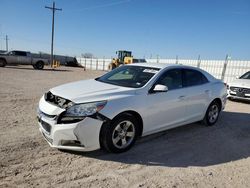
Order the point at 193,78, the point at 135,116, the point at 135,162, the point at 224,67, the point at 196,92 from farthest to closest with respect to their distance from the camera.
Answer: the point at 224,67, the point at 193,78, the point at 196,92, the point at 135,116, the point at 135,162

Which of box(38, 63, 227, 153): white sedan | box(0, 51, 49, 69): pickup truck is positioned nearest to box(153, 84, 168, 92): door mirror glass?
box(38, 63, 227, 153): white sedan

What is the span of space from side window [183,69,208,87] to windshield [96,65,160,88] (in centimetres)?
87

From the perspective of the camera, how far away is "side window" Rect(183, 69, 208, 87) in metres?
5.49

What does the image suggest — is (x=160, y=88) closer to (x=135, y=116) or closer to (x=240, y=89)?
(x=135, y=116)

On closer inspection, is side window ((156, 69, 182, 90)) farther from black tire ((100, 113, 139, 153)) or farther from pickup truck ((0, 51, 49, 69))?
pickup truck ((0, 51, 49, 69))

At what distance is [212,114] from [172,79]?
6.35ft

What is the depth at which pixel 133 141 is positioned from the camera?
4.38 metres

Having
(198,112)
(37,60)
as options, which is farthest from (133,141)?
(37,60)

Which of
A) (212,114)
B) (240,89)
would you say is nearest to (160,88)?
(212,114)

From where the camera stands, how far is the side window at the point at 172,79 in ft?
16.2

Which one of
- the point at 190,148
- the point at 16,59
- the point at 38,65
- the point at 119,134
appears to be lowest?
the point at 38,65

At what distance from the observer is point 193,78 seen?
18.8 ft

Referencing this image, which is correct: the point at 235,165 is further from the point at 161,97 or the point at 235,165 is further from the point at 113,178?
the point at 113,178

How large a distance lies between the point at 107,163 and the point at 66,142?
0.73 meters
